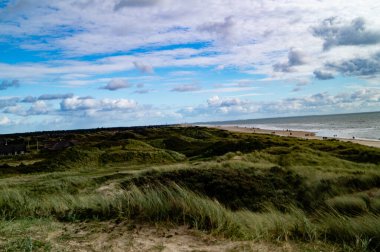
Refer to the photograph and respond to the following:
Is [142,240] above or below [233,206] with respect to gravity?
above

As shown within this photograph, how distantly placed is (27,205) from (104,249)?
3.71 meters

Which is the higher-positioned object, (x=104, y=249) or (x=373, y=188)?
(x=104, y=249)

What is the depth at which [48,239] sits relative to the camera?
627cm

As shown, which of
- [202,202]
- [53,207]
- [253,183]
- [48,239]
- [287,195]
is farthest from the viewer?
[253,183]

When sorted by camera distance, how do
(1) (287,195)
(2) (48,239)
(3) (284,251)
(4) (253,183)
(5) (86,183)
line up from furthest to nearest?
(5) (86,183)
(4) (253,183)
(1) (287,195)
(2) (48,239)
(3) (284,251)

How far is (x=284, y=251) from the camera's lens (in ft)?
19.1

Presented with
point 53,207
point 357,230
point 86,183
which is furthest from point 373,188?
point 86,183

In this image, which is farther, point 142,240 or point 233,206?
point 233,206

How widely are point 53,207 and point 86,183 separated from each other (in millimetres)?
14624

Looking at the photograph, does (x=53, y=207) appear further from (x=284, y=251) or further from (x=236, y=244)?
(x=284, y=251)

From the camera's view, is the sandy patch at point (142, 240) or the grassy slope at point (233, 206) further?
the grassy slope at point (233, 206)

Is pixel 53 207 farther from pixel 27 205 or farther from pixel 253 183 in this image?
pixel 253 183

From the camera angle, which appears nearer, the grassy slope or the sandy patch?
the sandy patch

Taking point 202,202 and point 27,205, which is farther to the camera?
point 27,205
